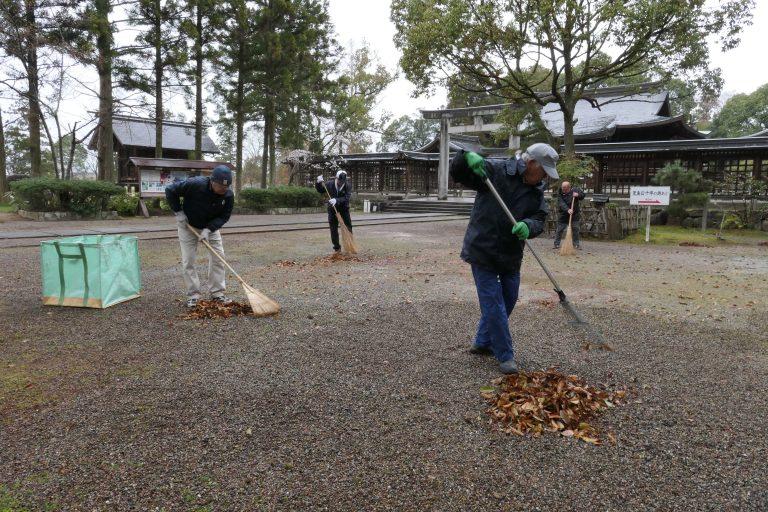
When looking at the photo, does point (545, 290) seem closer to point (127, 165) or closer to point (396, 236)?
point (396, 236)

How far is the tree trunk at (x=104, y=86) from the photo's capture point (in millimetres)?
16922

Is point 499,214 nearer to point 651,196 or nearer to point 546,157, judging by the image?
point 546,157

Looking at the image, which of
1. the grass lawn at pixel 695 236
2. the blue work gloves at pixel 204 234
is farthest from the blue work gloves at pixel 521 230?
the grass lawn at pixel 695 236

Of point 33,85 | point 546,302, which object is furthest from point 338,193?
point 33,85

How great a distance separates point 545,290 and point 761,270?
5.09m

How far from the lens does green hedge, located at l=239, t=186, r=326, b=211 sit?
2214 centimetres

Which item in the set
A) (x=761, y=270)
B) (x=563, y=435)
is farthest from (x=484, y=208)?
(x=761, y=270)

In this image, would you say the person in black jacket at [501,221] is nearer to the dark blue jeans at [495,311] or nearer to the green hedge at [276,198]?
the dark blue jeans at [495,311]

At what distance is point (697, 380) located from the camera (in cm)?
360

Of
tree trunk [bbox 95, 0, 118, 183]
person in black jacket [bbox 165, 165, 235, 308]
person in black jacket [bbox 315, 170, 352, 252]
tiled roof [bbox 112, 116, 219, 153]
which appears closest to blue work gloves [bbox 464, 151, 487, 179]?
person in black jacket [bbox 165, 165, 235, 308]

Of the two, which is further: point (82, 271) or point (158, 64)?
point (158, 64)

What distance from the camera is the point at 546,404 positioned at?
10.0 feet

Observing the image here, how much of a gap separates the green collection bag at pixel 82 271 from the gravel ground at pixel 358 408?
0.20 m

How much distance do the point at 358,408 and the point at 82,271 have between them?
3.91 meters
